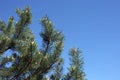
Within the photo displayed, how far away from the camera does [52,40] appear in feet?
33.2

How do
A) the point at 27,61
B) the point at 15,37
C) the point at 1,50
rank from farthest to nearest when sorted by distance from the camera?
the point at 15,37, the point at 1,50, the point at 27,61

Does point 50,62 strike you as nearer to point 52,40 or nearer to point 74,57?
point 52,40

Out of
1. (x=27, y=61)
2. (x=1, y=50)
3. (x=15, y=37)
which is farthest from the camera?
(x=15, y=37)

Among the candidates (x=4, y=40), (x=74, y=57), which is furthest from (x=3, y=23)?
(x=74, y=57)

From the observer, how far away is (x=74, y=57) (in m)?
13.3

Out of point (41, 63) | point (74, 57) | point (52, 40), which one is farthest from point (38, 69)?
point (74, 57)

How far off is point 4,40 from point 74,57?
14.6ft

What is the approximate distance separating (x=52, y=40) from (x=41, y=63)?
113 cm

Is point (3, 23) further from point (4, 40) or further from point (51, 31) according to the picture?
point (51, 31)

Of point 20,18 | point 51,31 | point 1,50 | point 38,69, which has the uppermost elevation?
point 20,18

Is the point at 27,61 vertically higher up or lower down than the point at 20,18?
lower down

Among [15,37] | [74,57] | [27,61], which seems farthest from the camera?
[74,57]

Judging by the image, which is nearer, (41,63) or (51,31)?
(41,63)

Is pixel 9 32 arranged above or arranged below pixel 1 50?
above
